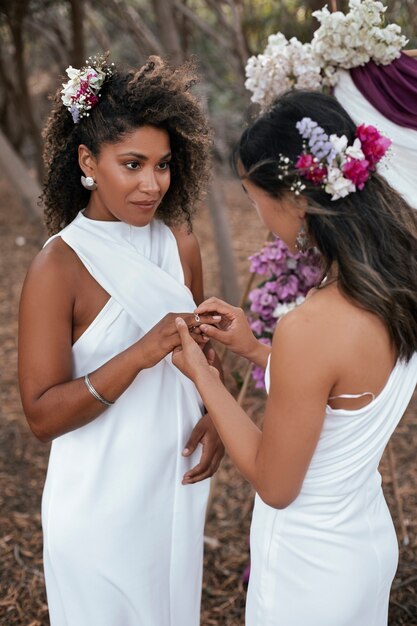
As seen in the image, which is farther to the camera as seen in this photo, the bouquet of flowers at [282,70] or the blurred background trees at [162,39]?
the blurred background trees at [162,39]

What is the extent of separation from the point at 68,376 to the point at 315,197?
33.4 inches

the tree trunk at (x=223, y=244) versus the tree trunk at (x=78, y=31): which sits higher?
the tree trunk at (x=78, y=31)

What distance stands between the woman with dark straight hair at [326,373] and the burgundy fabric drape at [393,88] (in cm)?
96

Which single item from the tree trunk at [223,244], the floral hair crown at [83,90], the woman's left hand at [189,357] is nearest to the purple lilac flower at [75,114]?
the floral hair crown at [83,90]

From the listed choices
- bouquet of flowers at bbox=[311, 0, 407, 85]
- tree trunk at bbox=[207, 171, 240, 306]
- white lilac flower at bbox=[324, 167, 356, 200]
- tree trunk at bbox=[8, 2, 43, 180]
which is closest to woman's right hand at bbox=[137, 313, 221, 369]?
white lilac flower at bbox=[324, 167, 356, 200]

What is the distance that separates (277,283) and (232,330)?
104 cm

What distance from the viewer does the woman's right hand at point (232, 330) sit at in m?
2.02

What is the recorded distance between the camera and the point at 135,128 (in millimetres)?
2000

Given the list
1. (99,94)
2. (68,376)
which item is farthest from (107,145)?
(68,376)

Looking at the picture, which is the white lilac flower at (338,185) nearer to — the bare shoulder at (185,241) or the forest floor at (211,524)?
the bare shoulder at (185,241)

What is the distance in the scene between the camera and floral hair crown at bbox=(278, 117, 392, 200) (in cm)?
159

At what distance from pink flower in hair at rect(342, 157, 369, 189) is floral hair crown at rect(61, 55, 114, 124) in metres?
0.81

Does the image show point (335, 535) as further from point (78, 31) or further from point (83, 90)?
point (78, 31)

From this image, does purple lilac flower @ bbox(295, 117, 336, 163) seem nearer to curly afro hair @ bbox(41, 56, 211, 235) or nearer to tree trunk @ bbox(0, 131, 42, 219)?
curly afro hair @ bbox(41, 56, 211, 235)
